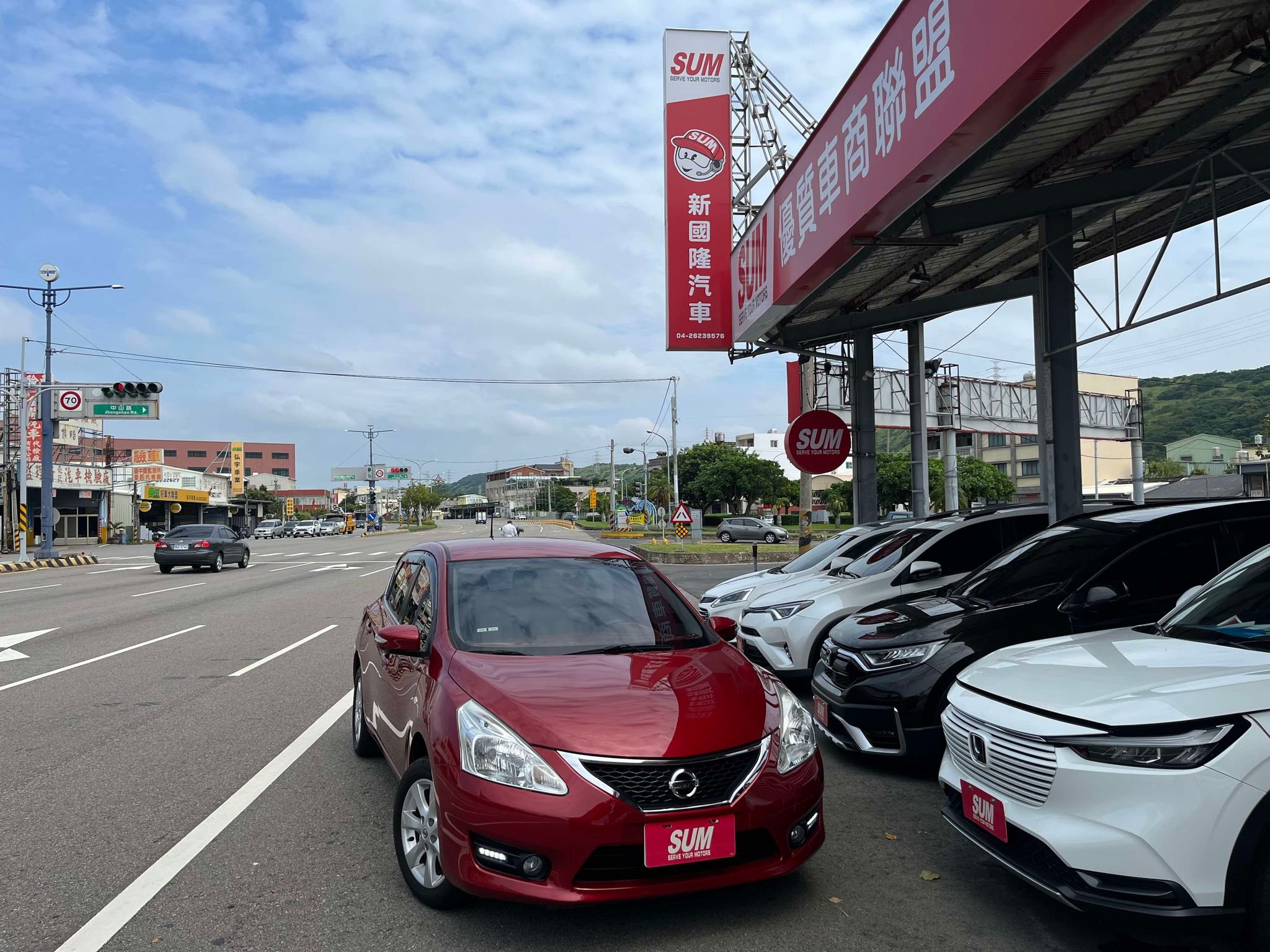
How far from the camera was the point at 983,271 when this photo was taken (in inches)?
A: 567

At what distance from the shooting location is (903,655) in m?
5.48

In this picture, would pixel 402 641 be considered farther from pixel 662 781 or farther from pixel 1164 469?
pixel 1164 469

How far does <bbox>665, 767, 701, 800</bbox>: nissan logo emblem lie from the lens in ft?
10.8

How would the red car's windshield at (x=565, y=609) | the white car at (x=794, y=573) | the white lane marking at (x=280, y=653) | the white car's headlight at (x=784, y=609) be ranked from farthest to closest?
the white car at (x=794, y=573) → the white lane marking at (x=280, y=653) → the white car's headlight at (x=784, y=609) → the red car's windshield at (x=565, y=609)

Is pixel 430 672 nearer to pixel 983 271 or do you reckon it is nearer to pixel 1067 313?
pixel 1067 313

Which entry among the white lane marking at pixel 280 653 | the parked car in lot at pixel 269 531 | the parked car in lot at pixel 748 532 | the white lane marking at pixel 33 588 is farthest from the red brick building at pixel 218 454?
the white lane marking at pixel 280 653

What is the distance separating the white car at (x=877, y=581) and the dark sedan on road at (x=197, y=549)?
22661 millimetres

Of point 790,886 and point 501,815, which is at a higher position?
point 501,815

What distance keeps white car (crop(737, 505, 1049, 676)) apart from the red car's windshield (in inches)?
124

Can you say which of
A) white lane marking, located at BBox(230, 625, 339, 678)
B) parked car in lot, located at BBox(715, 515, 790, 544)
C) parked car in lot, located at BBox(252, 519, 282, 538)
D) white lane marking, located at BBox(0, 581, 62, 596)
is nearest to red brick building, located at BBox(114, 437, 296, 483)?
parked car in lot, located at BBox(252, 519, 282, 538)

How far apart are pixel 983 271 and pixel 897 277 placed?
1589mm

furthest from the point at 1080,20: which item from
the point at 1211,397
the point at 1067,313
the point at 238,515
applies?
the point at 238,515

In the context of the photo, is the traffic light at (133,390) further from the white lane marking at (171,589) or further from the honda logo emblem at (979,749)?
the honda logo emblem at (979,749)

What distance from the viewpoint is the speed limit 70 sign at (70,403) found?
107 ft
